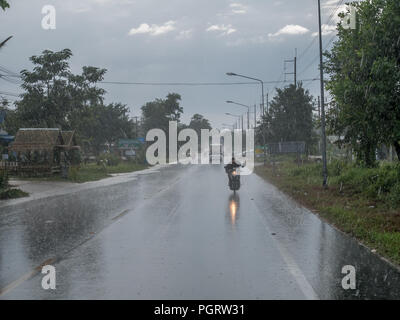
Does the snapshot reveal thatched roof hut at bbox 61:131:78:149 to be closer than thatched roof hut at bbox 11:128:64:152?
No

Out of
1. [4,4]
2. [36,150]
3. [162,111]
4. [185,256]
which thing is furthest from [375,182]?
[162,111]

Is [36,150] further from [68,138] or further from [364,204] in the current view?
[364,204]

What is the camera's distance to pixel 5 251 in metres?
9.33

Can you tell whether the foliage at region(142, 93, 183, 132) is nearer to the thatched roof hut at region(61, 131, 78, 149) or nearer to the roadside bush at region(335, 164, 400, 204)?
the thatched roof hut at region(61, 131, 78, 149)

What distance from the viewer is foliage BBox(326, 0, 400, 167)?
13641mm

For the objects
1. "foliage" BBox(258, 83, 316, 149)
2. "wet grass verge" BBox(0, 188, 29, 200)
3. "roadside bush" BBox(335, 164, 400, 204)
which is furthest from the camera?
"foliage" BBox(258, 83, 316, 149)

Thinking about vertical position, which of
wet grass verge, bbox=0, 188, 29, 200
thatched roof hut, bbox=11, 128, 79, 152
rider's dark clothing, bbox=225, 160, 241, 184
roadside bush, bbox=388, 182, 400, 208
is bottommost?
wet grass verge, bbox=0, 188, 29, 200

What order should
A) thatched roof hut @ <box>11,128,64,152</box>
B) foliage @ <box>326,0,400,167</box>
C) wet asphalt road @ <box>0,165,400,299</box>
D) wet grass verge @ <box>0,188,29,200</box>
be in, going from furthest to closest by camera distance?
thatched roof hut @ <box>11,128,64,152</box> < wet grass verge @ <box>0,188,29,200</box> < foliage @ <box>326,0,400,167</box> < wet asphalt road @ <box>0,165,400,299</box>

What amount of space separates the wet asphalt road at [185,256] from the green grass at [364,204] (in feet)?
1.51

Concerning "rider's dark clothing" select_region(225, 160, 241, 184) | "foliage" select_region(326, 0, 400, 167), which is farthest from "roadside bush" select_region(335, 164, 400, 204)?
"rider's dark clothing" select_region(225, 160, 241, 184)

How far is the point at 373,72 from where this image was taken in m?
13.6

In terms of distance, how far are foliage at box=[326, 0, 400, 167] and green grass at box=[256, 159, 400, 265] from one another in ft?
7.02

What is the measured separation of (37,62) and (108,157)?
576 inches
